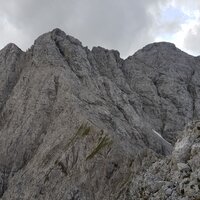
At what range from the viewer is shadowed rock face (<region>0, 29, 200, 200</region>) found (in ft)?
260

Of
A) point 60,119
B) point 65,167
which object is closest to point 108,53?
point 60,119

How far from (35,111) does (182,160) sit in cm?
4971

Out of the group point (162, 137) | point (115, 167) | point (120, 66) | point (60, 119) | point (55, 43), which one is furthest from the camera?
point (120, 66)

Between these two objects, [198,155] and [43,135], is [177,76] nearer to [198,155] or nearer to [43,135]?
[43,135]

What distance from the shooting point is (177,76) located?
132375 millimetres

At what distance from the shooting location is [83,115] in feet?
293

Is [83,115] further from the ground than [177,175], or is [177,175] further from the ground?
[83,115]

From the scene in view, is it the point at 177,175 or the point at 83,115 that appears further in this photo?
the point at 83,115

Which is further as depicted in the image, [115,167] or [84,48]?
[84,48]

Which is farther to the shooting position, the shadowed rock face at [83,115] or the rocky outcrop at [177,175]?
the shadowed rock face at [83,115]

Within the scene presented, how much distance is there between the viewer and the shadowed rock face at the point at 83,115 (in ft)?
260

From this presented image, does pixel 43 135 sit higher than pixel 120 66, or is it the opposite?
pixel 120 66

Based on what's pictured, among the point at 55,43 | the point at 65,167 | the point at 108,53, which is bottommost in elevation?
the point at 65,167

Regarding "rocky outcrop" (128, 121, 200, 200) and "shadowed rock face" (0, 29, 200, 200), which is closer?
"rocky outcrop" (128, 121, 200, 200)
